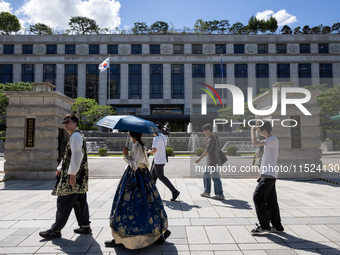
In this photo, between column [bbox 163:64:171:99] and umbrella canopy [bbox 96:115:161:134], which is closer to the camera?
umbrella canopy [bbox 96:115:161:134]

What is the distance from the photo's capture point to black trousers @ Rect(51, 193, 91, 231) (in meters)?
4.10

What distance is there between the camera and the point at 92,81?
1855 inches

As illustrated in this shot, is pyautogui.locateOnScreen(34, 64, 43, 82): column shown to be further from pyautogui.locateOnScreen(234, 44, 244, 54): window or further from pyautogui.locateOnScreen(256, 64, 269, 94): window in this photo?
pyautogui.locateOnScreen(256, 64, 269, 94): window

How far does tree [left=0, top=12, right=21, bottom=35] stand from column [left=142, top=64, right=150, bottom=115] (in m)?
32.4

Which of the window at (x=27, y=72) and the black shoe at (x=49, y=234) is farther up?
the window at (x=27, y=72)

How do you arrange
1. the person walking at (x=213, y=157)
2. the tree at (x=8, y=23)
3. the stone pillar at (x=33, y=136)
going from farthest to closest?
the tree at (x=8, y=23) < the stone pillar at (x=33, y=136) < the person walking at (x=213, y=157)

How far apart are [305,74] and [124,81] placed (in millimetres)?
37073

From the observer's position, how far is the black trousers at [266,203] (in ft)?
14.1

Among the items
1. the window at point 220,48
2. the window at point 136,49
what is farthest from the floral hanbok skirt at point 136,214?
the window at point 220,48

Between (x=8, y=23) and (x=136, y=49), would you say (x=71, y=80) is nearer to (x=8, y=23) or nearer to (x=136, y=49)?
(x=136, y=49)

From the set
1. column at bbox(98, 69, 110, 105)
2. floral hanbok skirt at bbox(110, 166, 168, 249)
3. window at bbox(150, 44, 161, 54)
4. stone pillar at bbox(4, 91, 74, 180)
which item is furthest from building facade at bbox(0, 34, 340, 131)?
floral hanbok skirt at bbox(110, 166, 168, 249)

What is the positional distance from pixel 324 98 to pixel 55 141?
112 feet

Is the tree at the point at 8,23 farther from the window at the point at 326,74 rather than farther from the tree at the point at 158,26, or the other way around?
the window at the point at 326,74

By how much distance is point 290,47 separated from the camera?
46.7m
